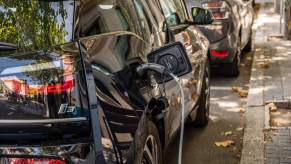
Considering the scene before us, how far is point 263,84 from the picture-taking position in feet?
24.6

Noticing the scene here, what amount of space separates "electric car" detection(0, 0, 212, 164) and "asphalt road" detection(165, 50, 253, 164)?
4.37 feet

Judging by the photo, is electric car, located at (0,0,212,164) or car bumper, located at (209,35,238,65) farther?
car bumper, located at (209,35,238,65)

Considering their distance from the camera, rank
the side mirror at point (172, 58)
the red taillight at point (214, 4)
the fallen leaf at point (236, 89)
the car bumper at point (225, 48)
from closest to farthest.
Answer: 1. the side mirror at point (172, 58)
2. the fallen leaf at point (236, 89)
3. the car bumper at point (225, 48)
4. the red taillight at point (214, 4)

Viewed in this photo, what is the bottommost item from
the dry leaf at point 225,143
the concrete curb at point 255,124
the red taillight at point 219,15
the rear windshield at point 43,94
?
the dry leaf at point 225,143

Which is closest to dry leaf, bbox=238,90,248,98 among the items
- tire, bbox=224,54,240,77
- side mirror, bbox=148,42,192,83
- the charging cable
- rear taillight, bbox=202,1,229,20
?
tire, bbox=224,54,240,77

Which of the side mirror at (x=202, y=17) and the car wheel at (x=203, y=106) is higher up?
the side mirror at (x=202, y=17)

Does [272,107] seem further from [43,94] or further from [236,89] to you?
[43,94]

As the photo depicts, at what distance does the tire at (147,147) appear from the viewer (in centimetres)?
262

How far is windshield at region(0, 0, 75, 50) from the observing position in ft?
8.76

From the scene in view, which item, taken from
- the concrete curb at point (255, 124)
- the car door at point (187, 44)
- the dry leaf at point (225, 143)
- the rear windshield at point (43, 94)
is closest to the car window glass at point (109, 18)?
the rear windshield at point (43, 94)

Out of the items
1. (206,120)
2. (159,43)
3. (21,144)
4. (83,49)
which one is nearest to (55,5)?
(83,49)

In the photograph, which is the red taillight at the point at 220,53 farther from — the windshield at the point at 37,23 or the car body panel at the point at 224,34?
the windshield at the point at 37,23

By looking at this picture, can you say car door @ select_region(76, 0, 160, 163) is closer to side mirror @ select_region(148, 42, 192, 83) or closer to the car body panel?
side mirror @ select_region(148, 42, 192, 83)

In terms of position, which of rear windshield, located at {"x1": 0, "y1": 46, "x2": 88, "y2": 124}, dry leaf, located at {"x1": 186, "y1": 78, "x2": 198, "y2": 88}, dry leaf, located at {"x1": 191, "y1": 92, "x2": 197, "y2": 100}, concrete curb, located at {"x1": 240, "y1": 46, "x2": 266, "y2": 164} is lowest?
concrete curb, located at {"x1": 240, "y1": 46, "x2": 266, "y2": 164}
